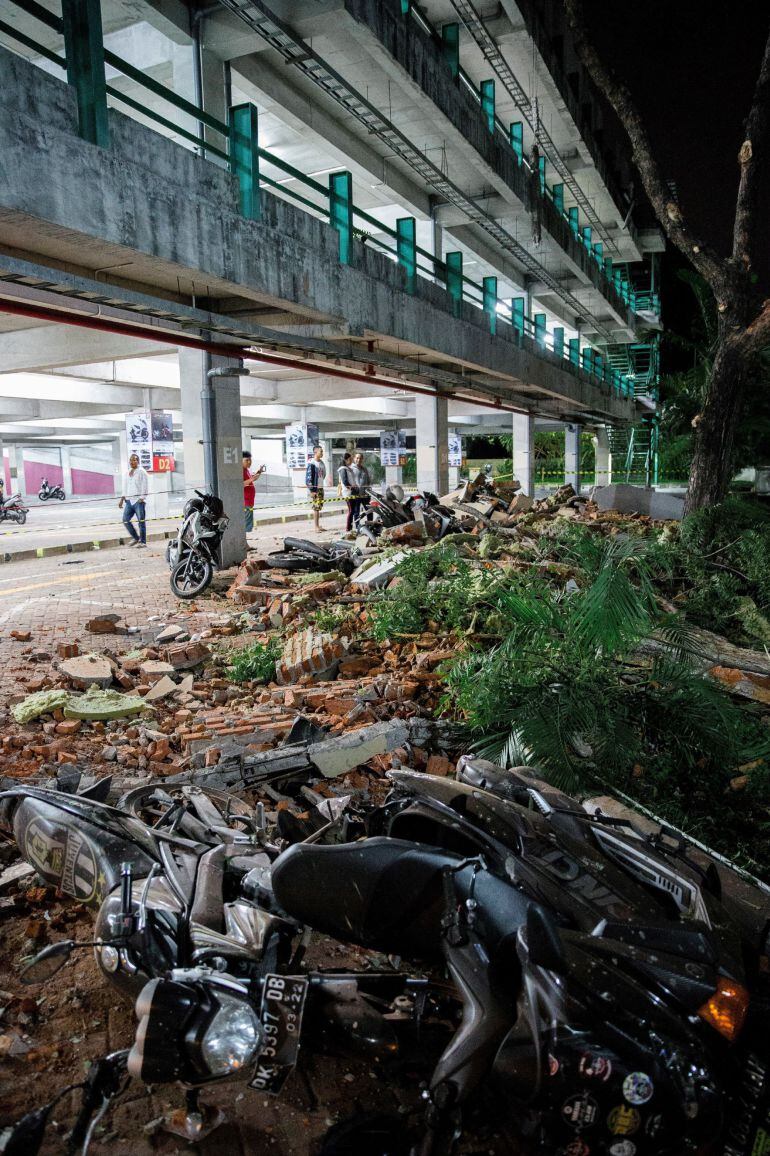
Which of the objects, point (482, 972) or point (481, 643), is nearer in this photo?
point (482, 972)

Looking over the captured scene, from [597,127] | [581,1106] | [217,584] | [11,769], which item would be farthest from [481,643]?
[597,127]

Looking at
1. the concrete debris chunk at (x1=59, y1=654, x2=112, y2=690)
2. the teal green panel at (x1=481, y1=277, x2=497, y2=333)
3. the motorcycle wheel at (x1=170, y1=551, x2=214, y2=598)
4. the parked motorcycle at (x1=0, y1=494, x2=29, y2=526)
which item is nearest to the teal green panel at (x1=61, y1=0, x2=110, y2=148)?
the concrete debris chunk at (x1=59, y1=654, x2=112, y2=690)

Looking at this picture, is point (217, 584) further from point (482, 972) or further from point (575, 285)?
point (575, 285)

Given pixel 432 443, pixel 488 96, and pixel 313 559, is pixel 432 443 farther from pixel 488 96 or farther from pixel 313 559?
pixel 313 559

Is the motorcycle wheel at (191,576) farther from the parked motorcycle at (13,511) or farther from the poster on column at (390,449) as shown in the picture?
the poster on column at (390,449)

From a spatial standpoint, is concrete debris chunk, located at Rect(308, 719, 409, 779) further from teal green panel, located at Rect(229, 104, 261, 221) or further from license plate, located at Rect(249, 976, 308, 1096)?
teal green panel, located at Rect(229, 104, 261, 221)

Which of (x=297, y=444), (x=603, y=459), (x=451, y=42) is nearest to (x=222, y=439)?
(x=451, y=42)

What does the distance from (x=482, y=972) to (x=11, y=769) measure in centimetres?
382

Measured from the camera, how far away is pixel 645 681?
521cm

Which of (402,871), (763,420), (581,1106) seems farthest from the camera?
(763,420)

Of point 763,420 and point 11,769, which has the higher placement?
point 763,420

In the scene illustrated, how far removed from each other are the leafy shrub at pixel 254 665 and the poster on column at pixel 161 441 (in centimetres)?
1608

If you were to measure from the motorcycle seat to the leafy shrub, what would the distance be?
14.6 ft

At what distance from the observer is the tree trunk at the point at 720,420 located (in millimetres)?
12000
